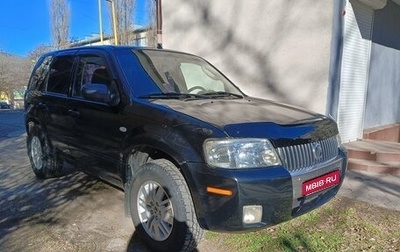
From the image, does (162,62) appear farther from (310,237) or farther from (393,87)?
(393,87)

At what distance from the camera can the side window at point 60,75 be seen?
14.7ft

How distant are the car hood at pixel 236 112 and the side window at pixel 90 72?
0.87 m

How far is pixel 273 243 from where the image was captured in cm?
319

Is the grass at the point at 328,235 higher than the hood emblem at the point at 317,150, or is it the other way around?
the hood emblem at the point at 317,150

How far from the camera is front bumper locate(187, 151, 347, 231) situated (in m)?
2.57

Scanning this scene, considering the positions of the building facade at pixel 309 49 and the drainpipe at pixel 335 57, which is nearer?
the drainpipe at pixel 335 57

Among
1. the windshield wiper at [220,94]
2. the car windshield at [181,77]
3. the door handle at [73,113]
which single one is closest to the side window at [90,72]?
the door handle at [73,113]

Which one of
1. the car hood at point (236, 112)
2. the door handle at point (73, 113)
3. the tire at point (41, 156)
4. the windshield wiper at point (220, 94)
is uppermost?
the windshield wiper at point (220, 94)

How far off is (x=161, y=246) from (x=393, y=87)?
8.31 m

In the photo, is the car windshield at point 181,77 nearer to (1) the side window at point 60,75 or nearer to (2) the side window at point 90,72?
(2) the side window at point 90,72

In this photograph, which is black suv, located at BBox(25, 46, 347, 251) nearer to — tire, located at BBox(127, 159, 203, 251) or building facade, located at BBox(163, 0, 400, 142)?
tire, located at BBox(127, 159, 203, 251)

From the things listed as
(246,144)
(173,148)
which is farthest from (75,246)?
(246,144)

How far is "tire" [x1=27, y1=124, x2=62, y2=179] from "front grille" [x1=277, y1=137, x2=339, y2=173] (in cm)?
347

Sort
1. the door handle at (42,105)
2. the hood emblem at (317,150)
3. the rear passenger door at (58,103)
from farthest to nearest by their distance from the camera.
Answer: the door handle at (42,105)
the rear passenger door at (58,103)
the hood emblem at (317,150)
